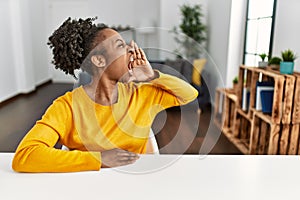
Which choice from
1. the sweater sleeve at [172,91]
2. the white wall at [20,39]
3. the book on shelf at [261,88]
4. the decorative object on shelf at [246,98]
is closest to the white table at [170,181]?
the sweater sleeve at [172,91]

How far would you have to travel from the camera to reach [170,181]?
29.1 inches

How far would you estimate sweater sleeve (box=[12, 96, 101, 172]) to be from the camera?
2.36 ft

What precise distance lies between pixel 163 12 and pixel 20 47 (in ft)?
7.62

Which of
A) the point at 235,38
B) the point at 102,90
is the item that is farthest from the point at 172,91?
the point at 235,38

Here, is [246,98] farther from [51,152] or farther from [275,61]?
[51,152]

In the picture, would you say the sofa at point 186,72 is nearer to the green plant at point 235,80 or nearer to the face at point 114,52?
the face at point 114,52

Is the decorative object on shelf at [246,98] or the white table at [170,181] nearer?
the white table at [170,181]

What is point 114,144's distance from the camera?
2.62ft

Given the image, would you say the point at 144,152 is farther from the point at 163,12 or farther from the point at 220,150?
the point at 163,12

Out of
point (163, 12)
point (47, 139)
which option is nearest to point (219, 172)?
point (47, 139)

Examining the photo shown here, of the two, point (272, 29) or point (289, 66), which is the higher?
point (272, 29)

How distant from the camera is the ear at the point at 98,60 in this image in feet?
2.33

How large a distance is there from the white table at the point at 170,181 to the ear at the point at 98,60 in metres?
0.27

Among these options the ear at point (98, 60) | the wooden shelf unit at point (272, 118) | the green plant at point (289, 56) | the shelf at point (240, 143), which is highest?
the ear at point (98, 60)
